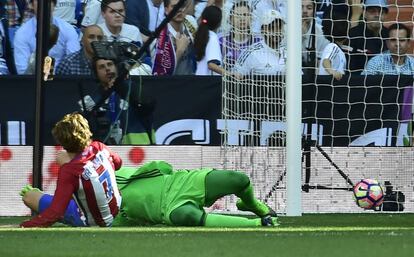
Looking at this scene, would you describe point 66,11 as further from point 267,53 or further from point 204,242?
point 204,242

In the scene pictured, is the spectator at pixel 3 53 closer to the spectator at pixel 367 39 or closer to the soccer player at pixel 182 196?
the spectator at pixel 367 39

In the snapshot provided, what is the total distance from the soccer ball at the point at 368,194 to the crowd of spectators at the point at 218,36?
1.53m

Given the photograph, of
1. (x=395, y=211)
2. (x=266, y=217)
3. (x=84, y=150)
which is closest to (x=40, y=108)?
(x=84, y=150)

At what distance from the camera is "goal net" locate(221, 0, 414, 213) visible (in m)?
11.1

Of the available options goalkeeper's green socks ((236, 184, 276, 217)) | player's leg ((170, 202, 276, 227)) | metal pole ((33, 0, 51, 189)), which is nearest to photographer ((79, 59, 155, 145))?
metal pole ((33, 0, 51, 189))

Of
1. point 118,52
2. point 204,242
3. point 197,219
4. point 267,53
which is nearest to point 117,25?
point 118,52

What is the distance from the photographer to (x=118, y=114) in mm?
11820

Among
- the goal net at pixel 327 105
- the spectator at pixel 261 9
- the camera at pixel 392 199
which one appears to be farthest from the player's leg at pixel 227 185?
the spectator at pixel 261 9

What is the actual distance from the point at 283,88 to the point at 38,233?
4.71m

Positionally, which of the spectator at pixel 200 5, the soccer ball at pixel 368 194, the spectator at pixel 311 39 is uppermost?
the spectator at pixel 200 5

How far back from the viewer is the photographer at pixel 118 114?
1163 cm

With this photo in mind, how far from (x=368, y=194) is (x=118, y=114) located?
300cm

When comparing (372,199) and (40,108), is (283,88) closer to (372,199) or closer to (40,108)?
(372,199)

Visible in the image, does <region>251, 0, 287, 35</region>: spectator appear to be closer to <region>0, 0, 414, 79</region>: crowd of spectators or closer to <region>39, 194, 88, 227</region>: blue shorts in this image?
<region>0, 0, 414, 79</region>: crowd of spectators
